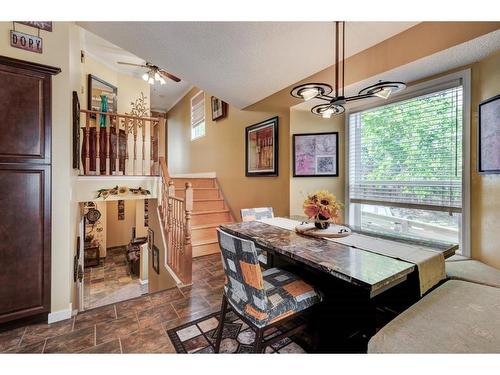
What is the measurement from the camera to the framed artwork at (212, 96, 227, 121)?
456 centimetres

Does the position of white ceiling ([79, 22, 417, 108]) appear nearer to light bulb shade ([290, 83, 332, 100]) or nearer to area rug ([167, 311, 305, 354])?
light bulb shade ([290, 83, 332, 100])

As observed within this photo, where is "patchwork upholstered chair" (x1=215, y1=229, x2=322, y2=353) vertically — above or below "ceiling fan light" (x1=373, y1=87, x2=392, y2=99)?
below

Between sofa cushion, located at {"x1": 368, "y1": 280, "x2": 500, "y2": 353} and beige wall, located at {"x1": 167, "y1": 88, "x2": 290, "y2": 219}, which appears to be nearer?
sofa cushion, located at {"x1": 368, "y1": 280, "x2": 500, "y2": 353}

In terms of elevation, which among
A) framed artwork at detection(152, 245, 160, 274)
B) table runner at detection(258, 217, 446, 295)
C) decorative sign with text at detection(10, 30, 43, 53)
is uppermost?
decorative sign with text at detection(10, 30, 43, 53)

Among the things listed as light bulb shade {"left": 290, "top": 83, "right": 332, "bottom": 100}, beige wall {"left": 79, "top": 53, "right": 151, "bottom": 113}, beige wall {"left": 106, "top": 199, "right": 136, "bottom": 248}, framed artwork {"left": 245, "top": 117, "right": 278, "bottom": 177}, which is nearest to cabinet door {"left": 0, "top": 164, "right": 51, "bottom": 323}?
light bulb shade {"left": 290, "top": 83, "right": 332, "bottom": 100}

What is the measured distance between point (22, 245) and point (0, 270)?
221mm

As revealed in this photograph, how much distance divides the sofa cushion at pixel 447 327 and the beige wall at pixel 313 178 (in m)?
1.81

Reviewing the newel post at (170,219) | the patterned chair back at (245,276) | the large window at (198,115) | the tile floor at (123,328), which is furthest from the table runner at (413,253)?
the large window at (198,115)

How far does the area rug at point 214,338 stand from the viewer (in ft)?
5.33

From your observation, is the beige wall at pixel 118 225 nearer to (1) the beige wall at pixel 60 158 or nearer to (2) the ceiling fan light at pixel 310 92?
(1) the beige wall at pixel 60 158

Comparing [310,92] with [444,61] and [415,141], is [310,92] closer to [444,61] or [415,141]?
[444,61]

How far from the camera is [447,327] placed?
1.09 m

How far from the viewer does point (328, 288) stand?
5.66 ft

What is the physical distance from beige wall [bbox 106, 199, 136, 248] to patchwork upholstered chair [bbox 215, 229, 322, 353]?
20.7ft
